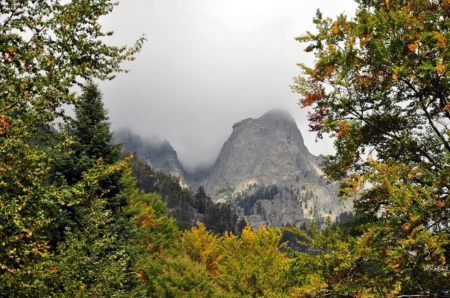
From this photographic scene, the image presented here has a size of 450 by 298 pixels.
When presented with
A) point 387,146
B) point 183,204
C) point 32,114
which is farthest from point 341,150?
point 183,204

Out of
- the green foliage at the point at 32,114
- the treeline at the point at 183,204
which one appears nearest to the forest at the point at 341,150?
the green foliage at the point at 32,114

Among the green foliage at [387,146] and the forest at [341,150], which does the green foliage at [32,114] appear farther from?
the green foliage at [387,146]

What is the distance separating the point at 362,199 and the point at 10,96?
9319 millimetres

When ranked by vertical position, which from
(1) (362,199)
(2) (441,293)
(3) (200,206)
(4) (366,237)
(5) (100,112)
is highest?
(3) (200,206)

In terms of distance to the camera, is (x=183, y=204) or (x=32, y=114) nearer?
(x=32, y=114)

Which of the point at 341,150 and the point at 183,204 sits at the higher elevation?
the point at 183,204

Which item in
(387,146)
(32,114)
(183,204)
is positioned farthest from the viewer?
(183,204)

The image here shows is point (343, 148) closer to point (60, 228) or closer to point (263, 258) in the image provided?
point (60, 228)

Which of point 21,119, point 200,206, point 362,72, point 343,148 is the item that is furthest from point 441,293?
point 200,206

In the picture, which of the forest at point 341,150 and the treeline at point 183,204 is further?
the treeline at point 183,204

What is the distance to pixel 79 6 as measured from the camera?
7.64 metres

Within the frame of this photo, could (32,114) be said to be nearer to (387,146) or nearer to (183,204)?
(387,146)

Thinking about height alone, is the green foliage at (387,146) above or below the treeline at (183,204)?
below

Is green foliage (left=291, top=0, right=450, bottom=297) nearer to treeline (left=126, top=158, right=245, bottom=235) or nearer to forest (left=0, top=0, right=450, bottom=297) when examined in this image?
forest (left=0, top=0, right=450, bottom=297)
